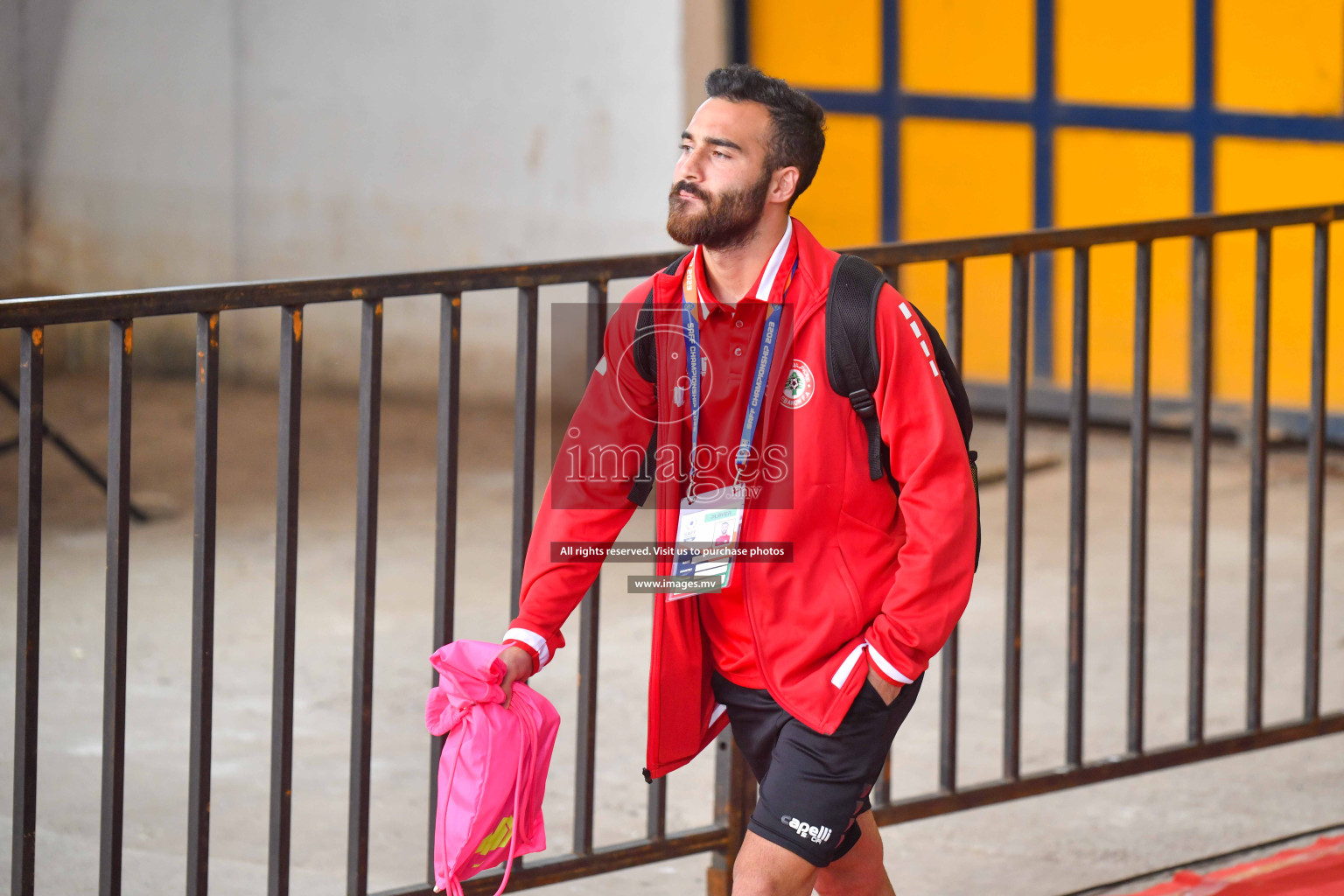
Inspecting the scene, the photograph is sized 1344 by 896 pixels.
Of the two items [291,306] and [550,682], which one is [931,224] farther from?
[291,306]

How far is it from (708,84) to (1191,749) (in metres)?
2.32

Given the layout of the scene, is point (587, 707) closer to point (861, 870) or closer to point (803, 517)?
point (861, 870)

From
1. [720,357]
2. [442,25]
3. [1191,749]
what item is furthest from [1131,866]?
[442,25]

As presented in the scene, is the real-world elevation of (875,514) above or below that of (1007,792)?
above

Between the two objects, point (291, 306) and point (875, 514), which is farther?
point (291, 306)

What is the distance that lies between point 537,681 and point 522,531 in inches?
87.0

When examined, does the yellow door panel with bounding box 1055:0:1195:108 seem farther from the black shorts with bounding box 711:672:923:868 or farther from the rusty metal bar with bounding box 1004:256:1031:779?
the black shorts with bounding box 711:672:923:868

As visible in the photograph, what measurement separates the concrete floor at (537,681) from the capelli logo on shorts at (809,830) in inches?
54.4

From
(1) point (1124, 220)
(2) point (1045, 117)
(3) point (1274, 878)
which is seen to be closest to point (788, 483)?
(3) point (1274, 878)

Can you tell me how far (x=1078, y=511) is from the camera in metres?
4.24

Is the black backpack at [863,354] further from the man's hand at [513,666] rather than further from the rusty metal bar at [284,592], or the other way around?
the rusty metal bar at [284,592]

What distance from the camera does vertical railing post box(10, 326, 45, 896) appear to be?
311cm

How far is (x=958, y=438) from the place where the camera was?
113 inches

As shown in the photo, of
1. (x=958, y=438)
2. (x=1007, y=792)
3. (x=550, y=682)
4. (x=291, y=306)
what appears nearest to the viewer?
(x=958, y=438)
